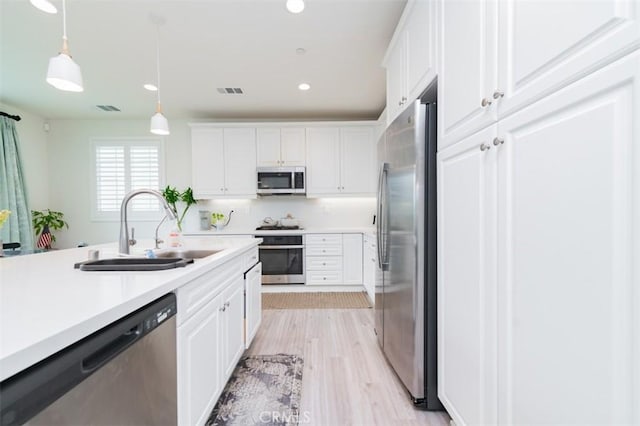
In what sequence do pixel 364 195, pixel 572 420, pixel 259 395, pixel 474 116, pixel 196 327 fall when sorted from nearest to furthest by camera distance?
pixel 572 420 → pixel 474 116 → pixel 196 327 → pixel 259 395 → pixel 364 195

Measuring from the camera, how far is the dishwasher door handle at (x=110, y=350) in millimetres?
632

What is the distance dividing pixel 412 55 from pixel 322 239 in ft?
8.73

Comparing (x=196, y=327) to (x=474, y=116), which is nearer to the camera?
(x=474, y=116)

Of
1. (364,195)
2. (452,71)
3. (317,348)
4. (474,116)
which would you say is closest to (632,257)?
(474,116)

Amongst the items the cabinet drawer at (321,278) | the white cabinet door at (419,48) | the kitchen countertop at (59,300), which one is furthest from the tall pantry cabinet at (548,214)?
the cabinet drawer at (321,278)

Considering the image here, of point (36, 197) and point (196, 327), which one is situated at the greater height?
point (36, 197)

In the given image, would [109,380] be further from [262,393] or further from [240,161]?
[240,161]

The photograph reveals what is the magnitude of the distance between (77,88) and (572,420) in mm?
2406

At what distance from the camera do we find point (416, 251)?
1516mm

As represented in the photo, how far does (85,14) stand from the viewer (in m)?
2.08

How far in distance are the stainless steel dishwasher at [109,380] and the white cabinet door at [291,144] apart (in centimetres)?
337

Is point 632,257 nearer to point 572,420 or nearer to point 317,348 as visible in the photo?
point 572,420

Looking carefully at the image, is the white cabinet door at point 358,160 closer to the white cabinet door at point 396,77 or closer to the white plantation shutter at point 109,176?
the white cabinet door at point 396,77

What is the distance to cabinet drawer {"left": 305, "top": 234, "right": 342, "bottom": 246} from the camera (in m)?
3.90
